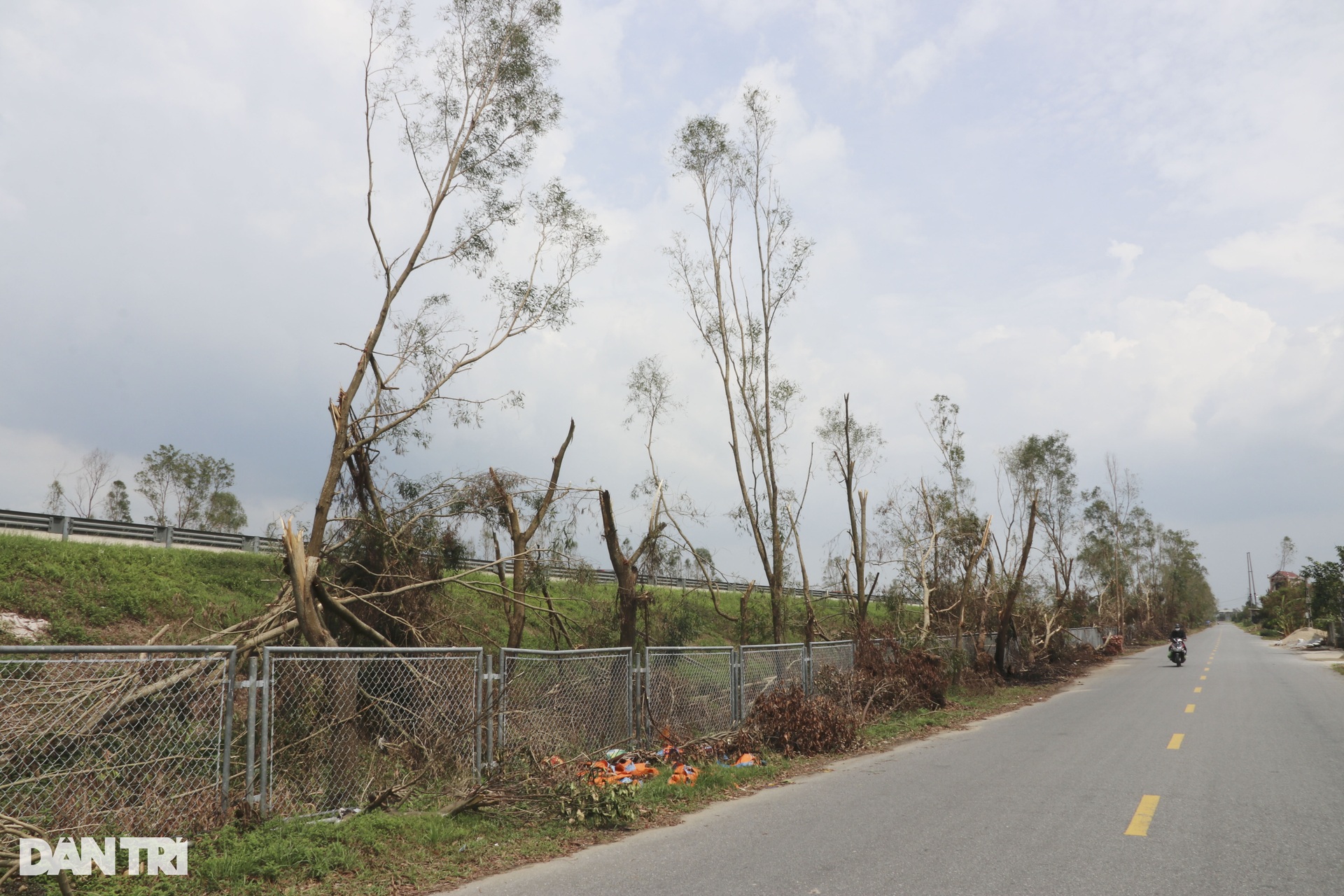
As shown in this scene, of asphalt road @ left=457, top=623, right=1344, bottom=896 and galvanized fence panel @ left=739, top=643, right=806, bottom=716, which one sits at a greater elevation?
galvanized fence panel @ left=739, top=643, right=806, bottom=716

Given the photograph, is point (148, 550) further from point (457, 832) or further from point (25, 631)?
point (457, 832)

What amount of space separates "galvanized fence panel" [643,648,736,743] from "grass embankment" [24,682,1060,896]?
2342 mm

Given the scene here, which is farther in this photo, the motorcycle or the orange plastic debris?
the motorcycle

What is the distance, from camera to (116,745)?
730 centimetres

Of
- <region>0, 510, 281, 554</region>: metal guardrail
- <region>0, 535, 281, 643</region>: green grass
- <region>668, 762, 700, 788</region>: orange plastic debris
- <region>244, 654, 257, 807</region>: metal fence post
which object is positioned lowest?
<region>668, 762, 700, 788</region>: orange plastic debris

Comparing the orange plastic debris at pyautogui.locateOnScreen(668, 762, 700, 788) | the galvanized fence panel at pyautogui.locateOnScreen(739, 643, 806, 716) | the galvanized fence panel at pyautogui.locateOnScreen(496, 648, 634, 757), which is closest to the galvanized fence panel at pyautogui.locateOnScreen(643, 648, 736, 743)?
the galvanized fence panel at pyautogui.locateOnScreen(739, 643, 806, 716)

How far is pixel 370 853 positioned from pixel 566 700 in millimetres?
3510

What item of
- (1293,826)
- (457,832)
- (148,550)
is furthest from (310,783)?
(148,550)

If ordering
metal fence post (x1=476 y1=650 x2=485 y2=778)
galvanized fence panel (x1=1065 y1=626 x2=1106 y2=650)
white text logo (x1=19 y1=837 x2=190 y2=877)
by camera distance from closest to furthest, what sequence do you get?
A: white text logo (x1=19 y1=837 x2=190 y2=877), metal fence post (x1=476 y1=650 x2=485 y2=778), galvanized fence panel (x1=1065 y1=626 x2=1106 y2=650)

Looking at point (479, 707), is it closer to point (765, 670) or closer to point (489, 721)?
point (489, 721)

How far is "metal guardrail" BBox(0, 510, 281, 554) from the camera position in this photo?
69.8 feet

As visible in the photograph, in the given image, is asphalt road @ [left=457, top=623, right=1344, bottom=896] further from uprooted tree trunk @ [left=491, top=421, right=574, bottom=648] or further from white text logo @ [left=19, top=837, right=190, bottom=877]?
uprooted tree trunk @ [left=491, top=421, right=574, bottom=648]

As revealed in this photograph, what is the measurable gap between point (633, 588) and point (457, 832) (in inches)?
294

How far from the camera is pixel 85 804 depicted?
19.0 ft
